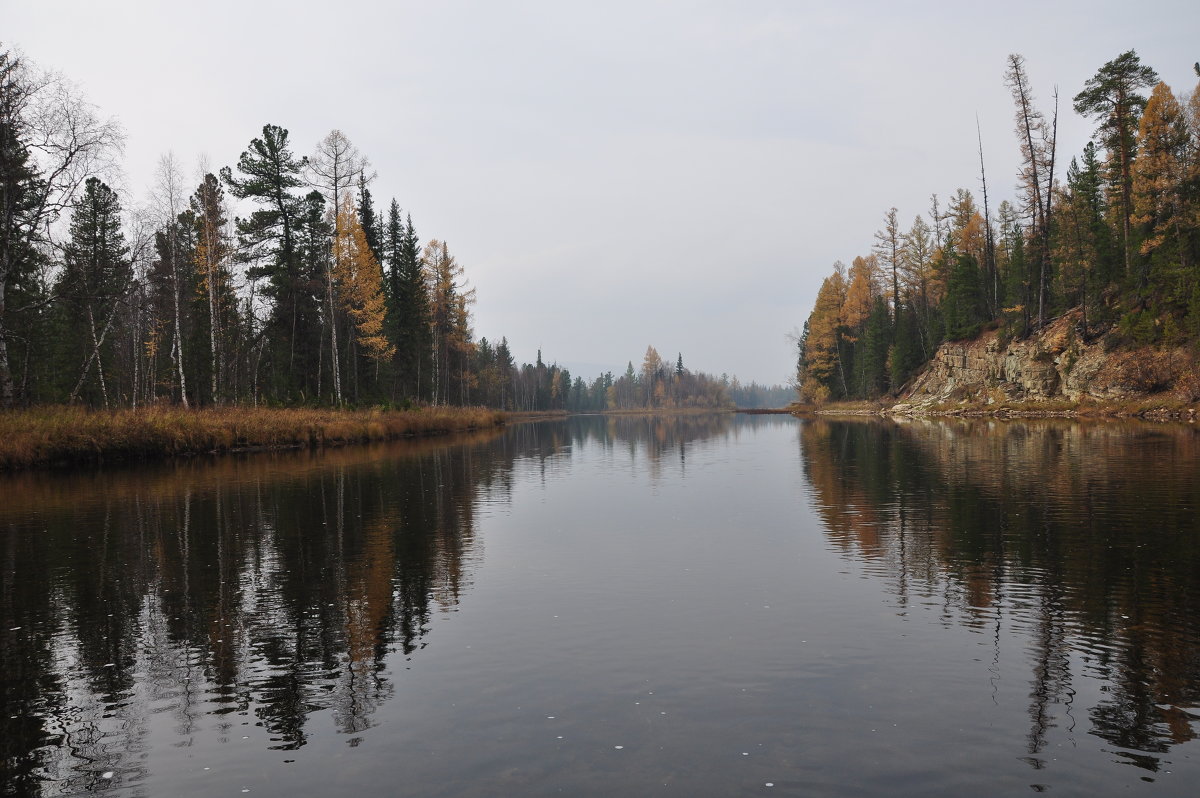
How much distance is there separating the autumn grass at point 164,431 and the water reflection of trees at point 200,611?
26.6 ft

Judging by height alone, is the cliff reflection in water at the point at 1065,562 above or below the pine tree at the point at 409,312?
below

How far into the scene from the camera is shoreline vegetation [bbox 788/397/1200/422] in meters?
41.1

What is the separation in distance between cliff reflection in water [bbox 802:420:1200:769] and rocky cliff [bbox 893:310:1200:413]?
26.0 m

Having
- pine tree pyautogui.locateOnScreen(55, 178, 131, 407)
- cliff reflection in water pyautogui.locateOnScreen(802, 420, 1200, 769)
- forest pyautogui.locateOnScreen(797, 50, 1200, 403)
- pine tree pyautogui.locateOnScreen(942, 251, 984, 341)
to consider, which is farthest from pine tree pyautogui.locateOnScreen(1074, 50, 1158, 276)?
pine tree pyautogui.locateOnScreen(55, 178, 131, 407)

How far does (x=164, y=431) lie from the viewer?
2847 cm

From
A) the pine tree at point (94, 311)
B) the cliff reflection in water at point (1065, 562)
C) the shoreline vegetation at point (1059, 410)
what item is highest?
the pine tree at point (94, 311)

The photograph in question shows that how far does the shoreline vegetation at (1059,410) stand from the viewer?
41.1 metres

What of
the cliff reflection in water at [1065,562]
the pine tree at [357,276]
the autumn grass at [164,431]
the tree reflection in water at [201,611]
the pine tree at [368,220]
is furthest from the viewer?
the pine tree at [368,220]

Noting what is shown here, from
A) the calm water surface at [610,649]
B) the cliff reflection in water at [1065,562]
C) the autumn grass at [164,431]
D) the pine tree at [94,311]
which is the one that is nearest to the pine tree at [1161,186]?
the cliff reflection in water at [1065,562]

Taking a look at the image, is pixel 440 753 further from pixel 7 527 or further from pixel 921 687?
pixel 7 527

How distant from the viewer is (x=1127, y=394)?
46031 mm

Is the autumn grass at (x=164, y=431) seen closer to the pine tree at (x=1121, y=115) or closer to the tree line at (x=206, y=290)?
the tree line at (x=206, y=290)

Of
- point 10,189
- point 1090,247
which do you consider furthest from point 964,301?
point 10,189

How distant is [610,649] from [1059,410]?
53052mm
